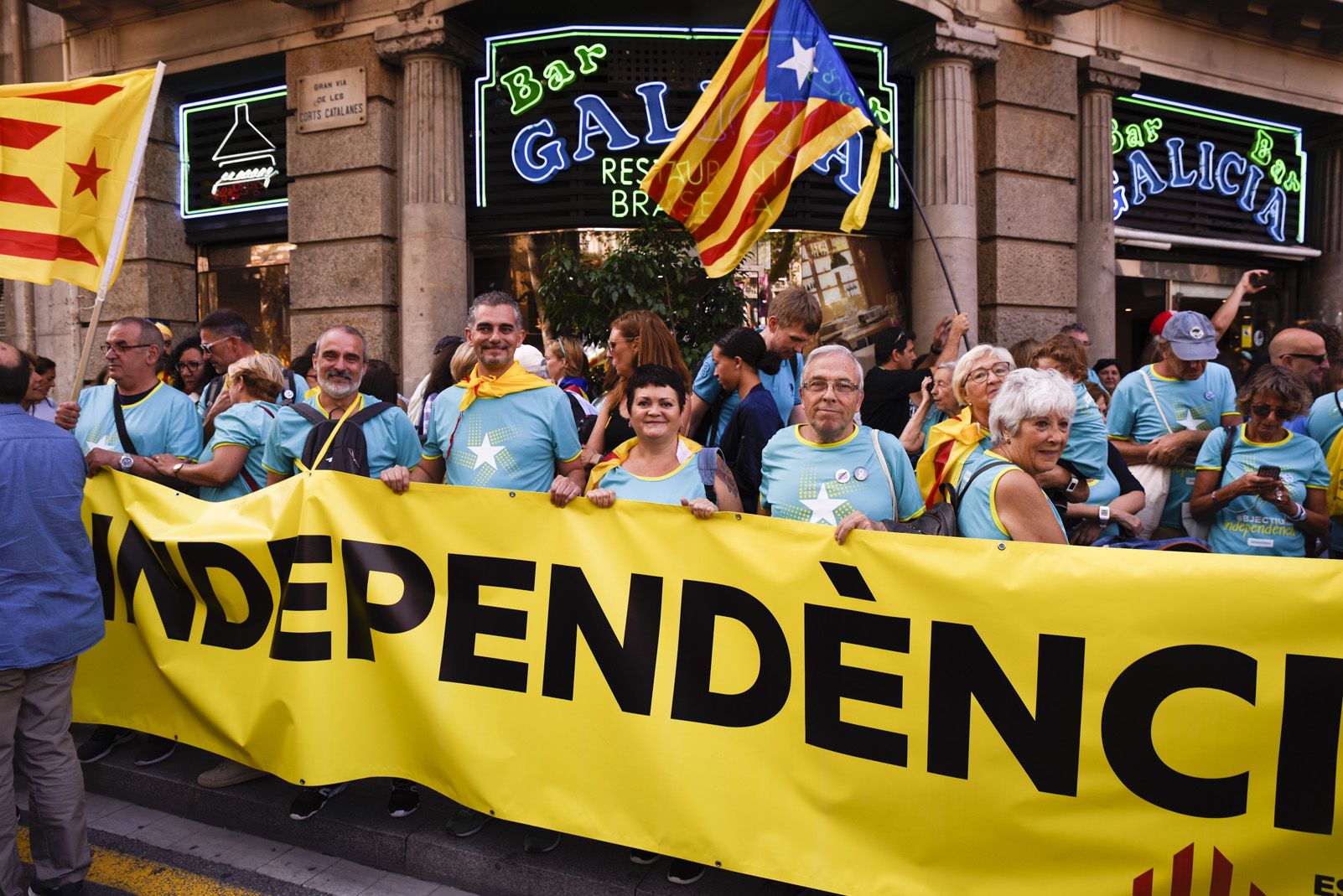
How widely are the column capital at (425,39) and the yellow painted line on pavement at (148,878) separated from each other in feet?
24.3

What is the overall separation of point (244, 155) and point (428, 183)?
2.72 m

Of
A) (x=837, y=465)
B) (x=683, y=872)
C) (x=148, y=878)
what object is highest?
(x=837, y=465)

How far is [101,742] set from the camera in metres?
3.94

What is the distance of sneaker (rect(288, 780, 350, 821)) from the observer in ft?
10.9

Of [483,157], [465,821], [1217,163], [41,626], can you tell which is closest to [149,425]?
[41,626]

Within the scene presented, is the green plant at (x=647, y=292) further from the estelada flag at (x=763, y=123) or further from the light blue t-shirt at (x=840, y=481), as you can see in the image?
the light blue t-shirt at (x=840, y=481)

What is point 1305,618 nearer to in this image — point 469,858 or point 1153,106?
point 469,858

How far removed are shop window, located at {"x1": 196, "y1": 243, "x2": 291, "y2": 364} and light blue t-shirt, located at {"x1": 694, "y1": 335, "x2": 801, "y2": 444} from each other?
6.95 meters

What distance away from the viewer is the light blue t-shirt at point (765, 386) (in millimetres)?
4742

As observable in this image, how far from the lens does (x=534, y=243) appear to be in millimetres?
9133

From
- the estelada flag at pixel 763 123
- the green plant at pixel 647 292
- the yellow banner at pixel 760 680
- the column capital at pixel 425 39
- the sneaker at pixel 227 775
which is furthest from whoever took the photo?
the column capital at pixel 425 39

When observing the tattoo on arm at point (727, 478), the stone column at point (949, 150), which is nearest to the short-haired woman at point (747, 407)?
the tattoo on arm at point (727, 478)

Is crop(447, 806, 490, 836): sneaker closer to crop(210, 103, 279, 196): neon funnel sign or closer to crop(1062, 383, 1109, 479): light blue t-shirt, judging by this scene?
crop(1062, 383, 1109, 479): light blue t-shirt

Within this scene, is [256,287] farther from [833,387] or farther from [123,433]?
[833,387]
